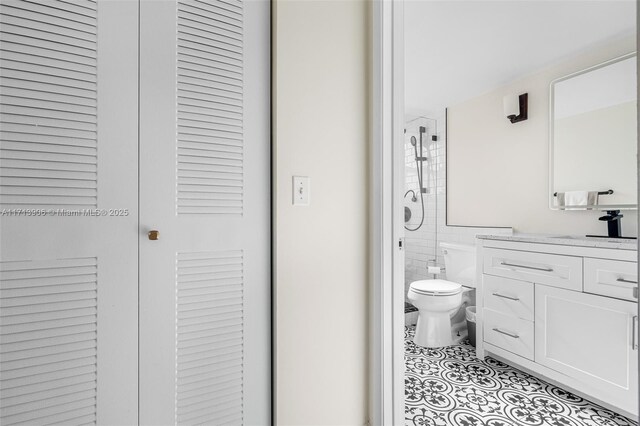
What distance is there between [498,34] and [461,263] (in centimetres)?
183

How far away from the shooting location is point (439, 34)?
7.50 ft

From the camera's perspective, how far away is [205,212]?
1.22 meters

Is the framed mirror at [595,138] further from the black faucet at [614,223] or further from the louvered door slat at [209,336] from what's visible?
the louvered door slat at [209,336]

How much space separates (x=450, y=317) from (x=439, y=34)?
2.14 meters

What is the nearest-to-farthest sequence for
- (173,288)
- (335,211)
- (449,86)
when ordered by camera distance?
(173,288) < (335,211) < (449,86)

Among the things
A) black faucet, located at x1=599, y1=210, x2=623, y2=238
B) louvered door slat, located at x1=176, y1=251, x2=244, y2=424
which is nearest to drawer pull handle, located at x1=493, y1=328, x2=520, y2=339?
black faucet, located at x1=599, y1=210, x2=623, y2=238

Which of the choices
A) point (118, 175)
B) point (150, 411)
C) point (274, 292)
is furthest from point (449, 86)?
point (150, 411)

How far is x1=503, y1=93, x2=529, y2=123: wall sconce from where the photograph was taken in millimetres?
2852

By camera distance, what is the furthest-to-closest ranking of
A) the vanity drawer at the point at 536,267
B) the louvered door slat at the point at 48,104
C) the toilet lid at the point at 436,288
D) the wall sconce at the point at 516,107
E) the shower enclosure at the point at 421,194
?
the shower enclosure at the point at 421,194
the wall sconce at the point at 516,107
the toilet lid at the point at 436,288
the vanity drawer at the point at 536,267
the louvered door slat at the point at 48,104

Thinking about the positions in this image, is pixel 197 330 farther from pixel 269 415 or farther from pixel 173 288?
pixel 269 415

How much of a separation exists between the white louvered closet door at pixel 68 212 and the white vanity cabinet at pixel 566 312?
7.20ft

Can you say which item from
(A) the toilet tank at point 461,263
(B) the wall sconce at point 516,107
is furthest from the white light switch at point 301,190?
(B) the wall sconce at point 516,107

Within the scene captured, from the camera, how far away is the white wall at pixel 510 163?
2510 millimetres

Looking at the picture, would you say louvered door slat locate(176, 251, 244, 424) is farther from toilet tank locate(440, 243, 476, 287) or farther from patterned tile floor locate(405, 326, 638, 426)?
toilet tank locate(440, 243, 476, 287)
